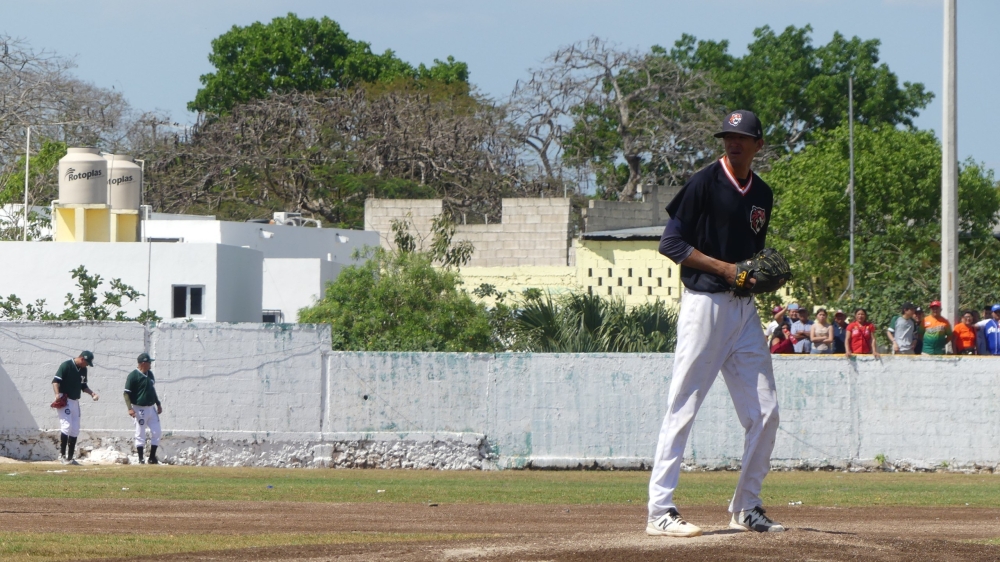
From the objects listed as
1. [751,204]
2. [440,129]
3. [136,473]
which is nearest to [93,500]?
[136,473]

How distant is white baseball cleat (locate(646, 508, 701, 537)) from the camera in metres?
6.99

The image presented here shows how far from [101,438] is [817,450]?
1082 cm

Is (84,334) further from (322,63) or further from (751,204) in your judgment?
(322,63)

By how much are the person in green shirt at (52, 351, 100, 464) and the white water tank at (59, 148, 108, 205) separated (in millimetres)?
16069

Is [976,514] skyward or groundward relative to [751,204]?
groundward

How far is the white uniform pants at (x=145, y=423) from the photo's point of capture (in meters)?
18.6

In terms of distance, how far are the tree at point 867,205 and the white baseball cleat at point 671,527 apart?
95.9ft

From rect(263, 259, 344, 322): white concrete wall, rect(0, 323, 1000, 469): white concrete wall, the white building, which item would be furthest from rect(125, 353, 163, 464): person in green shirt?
rect(263, 259, 344, 322): white concrete wall

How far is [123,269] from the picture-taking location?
29.7m

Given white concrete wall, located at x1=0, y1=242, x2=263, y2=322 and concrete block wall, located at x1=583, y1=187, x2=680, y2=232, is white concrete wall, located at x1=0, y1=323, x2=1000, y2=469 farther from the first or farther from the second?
concrete block wall, located at x1=583, y1=187, x2=680, y2=232

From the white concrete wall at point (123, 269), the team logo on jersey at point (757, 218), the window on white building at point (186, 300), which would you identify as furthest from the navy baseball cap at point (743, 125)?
the window on white building at point (186, 300)

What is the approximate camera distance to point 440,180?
6159cm

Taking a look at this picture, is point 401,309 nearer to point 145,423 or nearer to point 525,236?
point 145,423

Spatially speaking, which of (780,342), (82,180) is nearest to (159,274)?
(82,180)
